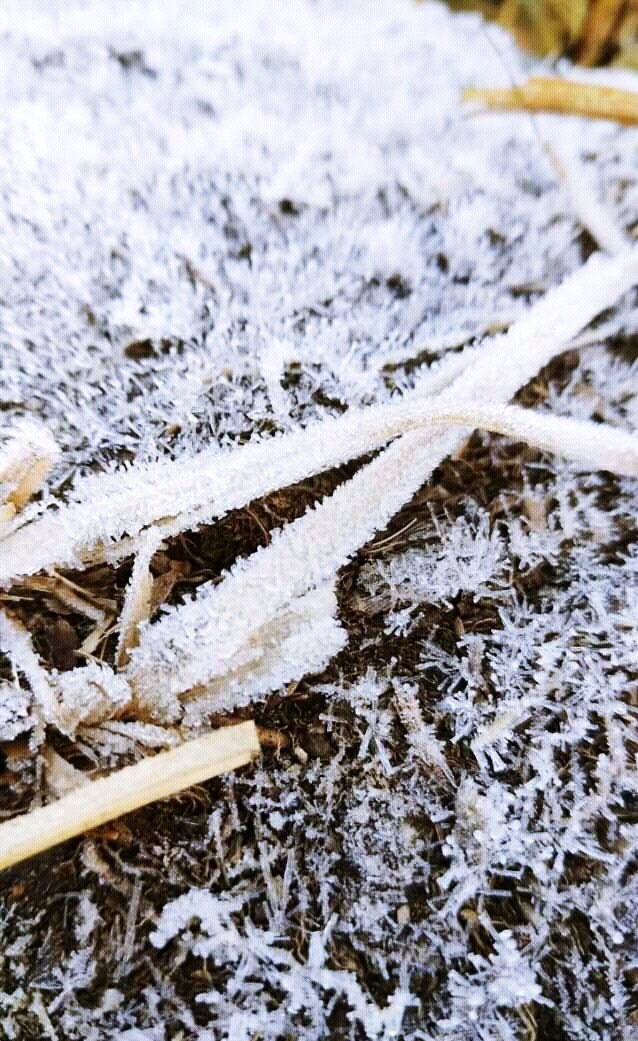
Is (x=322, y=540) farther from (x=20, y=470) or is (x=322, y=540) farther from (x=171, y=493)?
(x=20, y=470)

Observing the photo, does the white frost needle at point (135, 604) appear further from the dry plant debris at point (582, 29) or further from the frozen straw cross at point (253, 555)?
the dry plant debris at point (582, 29)

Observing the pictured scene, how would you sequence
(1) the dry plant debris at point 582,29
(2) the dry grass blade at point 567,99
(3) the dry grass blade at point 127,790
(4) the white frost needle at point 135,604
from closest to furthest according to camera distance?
(3) the dry grass blade at point 127,790 < (4) the white frost needle at point 135,604 < (2) the dry grass blade at point 567,99 < (1) the dry plant debris at point 582,29

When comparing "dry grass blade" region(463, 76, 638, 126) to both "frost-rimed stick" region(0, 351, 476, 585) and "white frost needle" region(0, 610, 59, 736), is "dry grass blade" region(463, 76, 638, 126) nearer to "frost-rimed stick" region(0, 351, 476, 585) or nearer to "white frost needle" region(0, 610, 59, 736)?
"frost-rimed stick" region(0, 351, 476, 585)

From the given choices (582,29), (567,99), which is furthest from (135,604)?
(582,29)

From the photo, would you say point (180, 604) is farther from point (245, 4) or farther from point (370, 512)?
point (245, 4)

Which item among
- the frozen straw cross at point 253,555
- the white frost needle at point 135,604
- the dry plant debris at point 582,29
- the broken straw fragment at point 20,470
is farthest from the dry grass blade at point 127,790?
the dry plant debris at point 582,29

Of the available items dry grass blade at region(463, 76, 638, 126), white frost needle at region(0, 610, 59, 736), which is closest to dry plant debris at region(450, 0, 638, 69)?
dry grass blade at region(463, 76, 638, 126)

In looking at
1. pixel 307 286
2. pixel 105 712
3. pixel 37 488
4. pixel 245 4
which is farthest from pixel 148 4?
pixel 105 712
